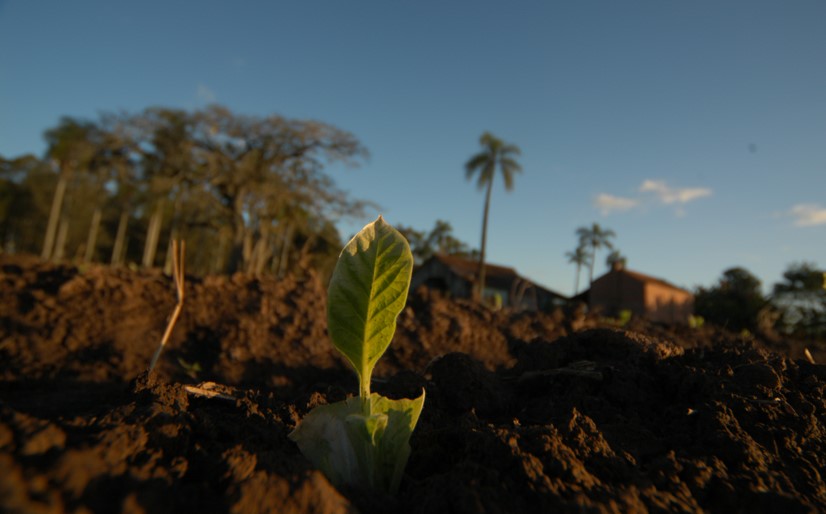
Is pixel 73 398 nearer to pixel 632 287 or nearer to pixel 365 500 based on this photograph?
pixel 365 500

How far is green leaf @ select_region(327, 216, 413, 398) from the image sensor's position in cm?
154

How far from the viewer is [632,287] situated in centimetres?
2569

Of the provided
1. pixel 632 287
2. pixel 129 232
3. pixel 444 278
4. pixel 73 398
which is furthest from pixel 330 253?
pixel 73 398

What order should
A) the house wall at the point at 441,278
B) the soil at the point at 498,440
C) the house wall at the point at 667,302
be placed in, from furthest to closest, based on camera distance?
the house wall at the point at 441,278, the house wall at the point at 667,302, the soil at the point at 498,440

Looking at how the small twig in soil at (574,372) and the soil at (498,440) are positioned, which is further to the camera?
the small twig in soil at (574,372)

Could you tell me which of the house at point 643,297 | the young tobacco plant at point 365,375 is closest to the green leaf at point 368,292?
the young tobacco plant at point 365,375

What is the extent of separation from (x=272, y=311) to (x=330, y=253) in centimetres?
2842

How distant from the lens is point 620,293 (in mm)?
26438

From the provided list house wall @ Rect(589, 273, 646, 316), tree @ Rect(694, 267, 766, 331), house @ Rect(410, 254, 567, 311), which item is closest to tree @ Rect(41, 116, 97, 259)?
house @ Rect(410, 254, 567, 311)

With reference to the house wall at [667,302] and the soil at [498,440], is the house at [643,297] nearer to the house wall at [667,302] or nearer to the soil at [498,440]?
the house wall at [667,302]

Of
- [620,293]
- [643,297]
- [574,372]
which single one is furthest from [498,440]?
[620,293]

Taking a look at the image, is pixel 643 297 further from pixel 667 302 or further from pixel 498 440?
pixel 498 440

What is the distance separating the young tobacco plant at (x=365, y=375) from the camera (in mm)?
1490

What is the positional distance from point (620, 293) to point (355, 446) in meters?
27.3
